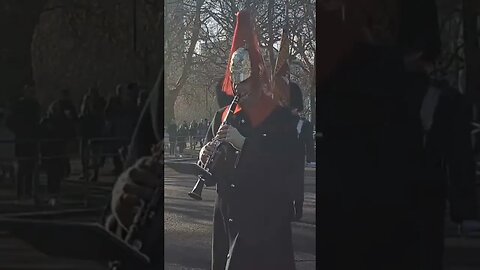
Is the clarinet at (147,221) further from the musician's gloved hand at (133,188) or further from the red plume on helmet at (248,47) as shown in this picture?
the red plume on helmet at (248,47)

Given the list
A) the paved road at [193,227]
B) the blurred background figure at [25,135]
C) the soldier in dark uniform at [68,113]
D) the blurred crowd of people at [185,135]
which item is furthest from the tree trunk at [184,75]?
the blurred background figure at [25,135]

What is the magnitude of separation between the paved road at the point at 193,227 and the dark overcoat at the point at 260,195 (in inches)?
1.9

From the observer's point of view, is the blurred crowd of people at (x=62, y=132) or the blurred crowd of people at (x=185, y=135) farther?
the blurred crowd of people at (x=62, y=132)

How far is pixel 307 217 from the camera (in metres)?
3.28

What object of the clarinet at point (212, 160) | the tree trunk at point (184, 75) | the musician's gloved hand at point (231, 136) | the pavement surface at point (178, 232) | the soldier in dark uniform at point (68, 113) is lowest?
the pavement surface at point (178, 232)

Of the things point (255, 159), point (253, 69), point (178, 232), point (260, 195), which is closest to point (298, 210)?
point (260, 195)

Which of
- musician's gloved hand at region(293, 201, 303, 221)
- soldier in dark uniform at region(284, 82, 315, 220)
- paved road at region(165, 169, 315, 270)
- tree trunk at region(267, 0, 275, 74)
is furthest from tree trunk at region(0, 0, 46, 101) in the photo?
musician's gloved hand at region(293, 201, 303, 221)

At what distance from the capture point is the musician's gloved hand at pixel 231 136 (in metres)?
3.30

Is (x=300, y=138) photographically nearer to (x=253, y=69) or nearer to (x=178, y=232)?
(x=253, y=69)

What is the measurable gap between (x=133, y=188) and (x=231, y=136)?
0.60 meters

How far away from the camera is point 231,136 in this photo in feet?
10.9
